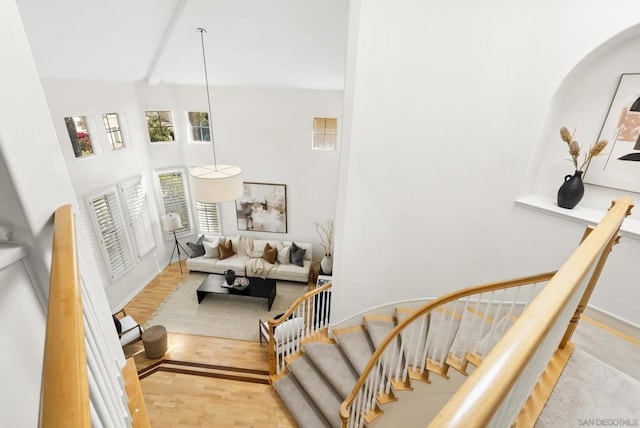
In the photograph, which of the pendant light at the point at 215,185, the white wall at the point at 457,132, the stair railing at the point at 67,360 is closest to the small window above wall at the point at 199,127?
the pendant light at the point at 215,185

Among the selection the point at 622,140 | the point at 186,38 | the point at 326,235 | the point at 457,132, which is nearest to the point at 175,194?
the point at 186,38

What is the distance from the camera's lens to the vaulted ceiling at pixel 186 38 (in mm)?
3502

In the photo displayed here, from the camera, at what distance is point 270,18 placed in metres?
3.94

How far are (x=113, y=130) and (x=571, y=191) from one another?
271 inches

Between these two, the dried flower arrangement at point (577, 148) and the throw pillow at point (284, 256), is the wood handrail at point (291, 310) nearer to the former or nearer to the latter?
the throw pillow at point (284, 256)

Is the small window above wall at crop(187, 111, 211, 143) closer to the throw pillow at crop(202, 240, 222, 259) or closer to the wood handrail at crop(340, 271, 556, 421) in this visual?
the throw pillow at crop(202, 240, 222, 259)

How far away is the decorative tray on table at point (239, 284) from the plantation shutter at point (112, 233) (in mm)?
1924

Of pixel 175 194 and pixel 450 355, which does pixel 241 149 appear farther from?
pixel 450 355

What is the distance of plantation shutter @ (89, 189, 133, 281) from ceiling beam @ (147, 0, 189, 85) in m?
2.34

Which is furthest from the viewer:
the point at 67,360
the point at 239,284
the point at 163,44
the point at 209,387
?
the point at 239,284

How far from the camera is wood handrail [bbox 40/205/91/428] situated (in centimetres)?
41

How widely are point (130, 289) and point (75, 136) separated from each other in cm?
298

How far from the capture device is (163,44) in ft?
15.7

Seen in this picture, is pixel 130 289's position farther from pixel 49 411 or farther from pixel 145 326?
pixel 49 411
